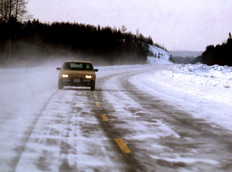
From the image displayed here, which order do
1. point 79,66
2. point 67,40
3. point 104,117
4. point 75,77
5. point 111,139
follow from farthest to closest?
point 67,40 → point 79,66 → point 75,77 → point 104,117 → point 111,139

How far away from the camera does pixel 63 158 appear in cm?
539

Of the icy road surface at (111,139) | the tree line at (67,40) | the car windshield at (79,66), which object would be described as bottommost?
the icy road surface at (111,139)

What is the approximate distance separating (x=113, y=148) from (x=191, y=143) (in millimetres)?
1681

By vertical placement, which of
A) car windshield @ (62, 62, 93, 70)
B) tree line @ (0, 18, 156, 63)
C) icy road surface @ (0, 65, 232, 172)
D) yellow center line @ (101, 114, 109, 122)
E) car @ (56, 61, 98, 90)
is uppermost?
tree line @ (0, 18, 156, 63)

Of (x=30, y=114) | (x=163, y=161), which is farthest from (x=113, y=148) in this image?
(x=30, y=114)

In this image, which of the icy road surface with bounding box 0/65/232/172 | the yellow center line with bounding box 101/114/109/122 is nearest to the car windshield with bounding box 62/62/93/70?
the icy road surface with bounding box 0/65/232/172

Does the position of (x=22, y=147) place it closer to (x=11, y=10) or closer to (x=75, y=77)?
(x=75, y=77)

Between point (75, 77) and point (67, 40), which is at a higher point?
point (67, 40)

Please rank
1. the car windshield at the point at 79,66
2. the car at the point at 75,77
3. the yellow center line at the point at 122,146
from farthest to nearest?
the car windshield at the point at 79,66
the car at the point at 75,77
the yellow center line at the point at 122,146

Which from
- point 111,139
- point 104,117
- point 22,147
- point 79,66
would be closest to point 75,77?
point 79,66

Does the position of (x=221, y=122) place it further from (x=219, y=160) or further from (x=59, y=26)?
(x=59, y=26)

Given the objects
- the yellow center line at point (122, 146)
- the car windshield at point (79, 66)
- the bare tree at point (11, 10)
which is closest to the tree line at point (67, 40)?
the bare tree at point (11, 10)

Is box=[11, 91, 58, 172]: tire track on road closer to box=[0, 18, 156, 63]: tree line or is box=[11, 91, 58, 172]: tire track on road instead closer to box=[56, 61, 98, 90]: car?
box=[56, 61, 98, 90]: car

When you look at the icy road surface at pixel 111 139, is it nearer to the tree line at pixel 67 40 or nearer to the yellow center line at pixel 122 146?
the yellow center line at pixel 122 146
